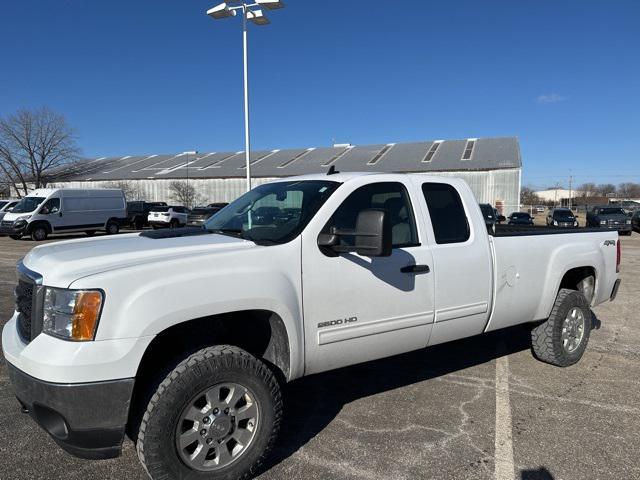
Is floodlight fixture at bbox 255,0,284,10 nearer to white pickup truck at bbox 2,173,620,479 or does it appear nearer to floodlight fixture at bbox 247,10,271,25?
floodlight fixture at bbox 247,10,271,25

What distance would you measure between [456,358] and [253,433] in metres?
2.97

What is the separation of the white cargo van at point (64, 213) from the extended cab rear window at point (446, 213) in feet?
70.0

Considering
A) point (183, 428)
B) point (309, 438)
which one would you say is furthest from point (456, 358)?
point (183, 428)

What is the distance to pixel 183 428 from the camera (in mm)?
2652

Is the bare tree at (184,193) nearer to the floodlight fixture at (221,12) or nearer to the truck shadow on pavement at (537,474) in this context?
the floodlight fixture at (221,12)

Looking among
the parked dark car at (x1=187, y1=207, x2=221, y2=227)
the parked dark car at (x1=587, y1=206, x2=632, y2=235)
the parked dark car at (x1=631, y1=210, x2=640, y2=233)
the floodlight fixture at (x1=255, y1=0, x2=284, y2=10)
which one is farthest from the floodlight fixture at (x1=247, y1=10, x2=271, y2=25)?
the parked dark car at (x1=631, y1=210, x2=640, y2=233)

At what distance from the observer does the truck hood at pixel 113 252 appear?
2.55 meters

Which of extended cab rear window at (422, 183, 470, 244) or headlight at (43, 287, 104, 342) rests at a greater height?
extended cab rear window at (422, 183, 470, 244)

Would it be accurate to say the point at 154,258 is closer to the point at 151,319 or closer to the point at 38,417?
the point at 151,319

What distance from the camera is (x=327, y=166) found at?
133ft

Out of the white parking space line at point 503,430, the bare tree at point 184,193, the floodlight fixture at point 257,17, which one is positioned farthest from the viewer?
the bare tree at point 184,193

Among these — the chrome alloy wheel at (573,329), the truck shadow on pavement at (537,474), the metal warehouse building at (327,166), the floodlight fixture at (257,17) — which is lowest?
the truck shadow on pavement at (537,474)

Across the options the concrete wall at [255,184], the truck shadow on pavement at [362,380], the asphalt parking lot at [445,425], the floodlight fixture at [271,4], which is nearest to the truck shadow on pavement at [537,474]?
the asphalt parking lot at [445,425]

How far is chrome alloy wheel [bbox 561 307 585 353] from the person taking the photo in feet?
15.9
